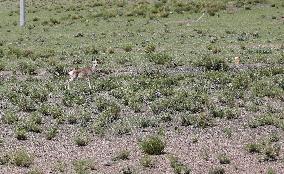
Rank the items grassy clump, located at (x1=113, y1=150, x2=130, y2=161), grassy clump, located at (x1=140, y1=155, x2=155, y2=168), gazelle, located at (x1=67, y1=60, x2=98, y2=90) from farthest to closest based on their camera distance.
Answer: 1. gazelle, located at (x1=67, y1=60, x2=98, y2=90)
2. grassy clump, located at (x1=113, y1=150, x2=130, y2=161)
3. grassy clump, located at (x1=140, y1=155, x2=155, y2=168)

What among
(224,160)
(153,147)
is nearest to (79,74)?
(153,147)

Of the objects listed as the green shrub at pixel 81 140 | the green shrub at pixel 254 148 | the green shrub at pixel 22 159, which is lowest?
the green shrub at pixel 81 140

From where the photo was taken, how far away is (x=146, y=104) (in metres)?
17.5

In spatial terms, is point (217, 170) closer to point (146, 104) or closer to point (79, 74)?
point (146, 104)

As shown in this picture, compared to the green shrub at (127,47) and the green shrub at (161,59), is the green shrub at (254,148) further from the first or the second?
the green shrub at (127,47)


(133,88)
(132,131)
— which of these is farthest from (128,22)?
(132,131)

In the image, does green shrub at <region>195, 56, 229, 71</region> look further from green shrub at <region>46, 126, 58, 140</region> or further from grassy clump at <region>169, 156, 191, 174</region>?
grassy clump at <region>169, 156, 191, 174</region>

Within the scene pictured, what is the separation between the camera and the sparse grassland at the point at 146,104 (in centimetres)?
1271

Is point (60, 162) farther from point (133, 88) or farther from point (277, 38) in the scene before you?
point (277, 38)

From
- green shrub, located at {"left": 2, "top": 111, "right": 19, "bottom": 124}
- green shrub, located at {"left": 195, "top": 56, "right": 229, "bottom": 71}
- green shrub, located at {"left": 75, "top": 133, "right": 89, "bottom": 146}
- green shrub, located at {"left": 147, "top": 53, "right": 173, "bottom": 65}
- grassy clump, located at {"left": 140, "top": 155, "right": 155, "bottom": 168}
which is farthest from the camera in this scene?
green shrub, located at {"left": 147, "top": 53, "right": 173, "bottom": 65}

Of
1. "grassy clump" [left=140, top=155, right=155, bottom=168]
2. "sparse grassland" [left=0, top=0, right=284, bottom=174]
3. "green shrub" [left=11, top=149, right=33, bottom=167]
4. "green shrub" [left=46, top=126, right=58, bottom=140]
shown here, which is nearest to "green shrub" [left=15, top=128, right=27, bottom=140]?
"sparse grassland" [left=0, top=0, right=284, bottom=174]

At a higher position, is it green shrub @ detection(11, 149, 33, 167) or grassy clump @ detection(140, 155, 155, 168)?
grassy clump @ detection(140, 155, 155, 168)

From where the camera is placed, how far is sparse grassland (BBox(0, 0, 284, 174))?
500 inches

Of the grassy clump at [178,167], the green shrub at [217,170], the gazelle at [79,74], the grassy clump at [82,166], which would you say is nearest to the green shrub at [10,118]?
the gazelle at [79,74]
